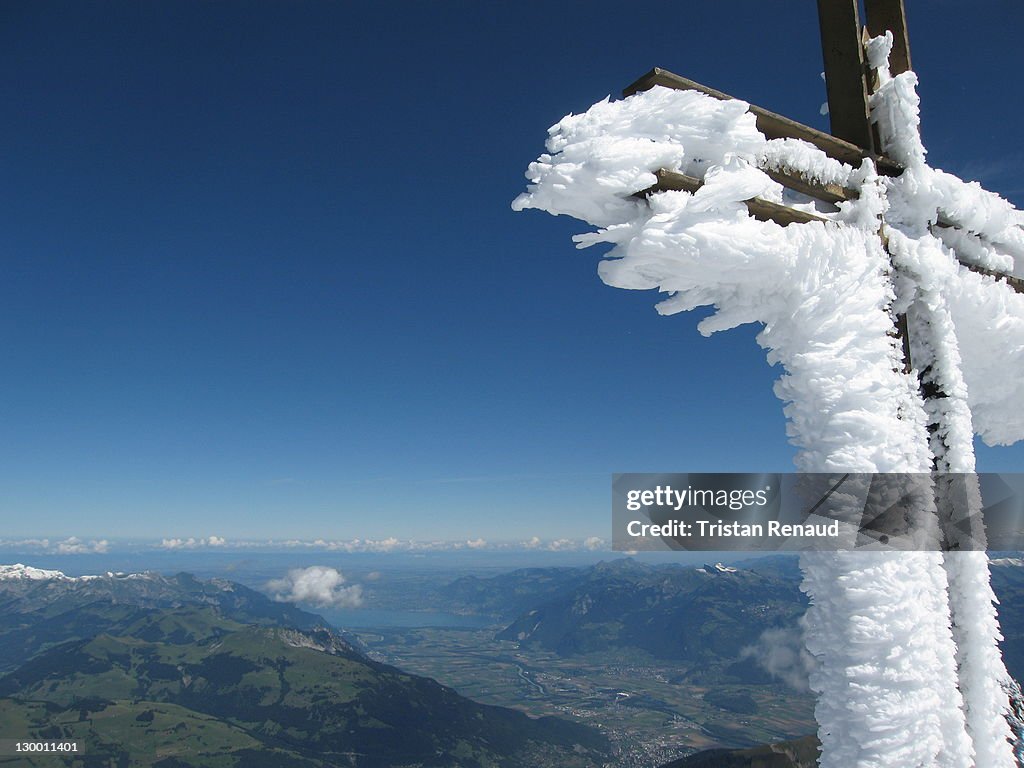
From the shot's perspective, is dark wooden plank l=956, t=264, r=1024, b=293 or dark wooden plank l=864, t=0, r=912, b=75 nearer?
dark wooden plank l=956, t=264, r=1024, b=293

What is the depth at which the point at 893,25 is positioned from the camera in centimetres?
188

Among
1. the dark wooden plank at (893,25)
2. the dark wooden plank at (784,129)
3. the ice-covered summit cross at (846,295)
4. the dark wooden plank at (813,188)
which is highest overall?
the dark wooden plank at (893,25)

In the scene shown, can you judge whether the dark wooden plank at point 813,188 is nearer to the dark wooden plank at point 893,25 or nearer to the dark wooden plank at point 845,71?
the dark wooden plank at point 845,71

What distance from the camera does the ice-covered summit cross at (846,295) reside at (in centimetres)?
117

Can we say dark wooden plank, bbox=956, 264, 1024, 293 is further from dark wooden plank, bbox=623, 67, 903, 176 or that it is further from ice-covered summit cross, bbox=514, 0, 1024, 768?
dark wooden plank, bbox=623, 67, 903, 176

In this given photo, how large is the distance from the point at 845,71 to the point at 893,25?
325 mm

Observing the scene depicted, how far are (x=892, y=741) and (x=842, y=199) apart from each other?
3.86 feet

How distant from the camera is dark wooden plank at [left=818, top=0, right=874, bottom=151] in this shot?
1.71m

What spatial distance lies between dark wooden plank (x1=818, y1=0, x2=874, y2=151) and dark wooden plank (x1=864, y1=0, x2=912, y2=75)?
20cm

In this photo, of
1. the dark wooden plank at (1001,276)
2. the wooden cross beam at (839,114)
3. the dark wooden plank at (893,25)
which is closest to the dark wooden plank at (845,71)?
the wooden cross beam at (839,114)

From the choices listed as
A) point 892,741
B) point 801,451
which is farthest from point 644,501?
point 892,741

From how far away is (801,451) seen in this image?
1.33 meters

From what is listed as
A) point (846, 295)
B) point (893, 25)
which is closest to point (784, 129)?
point (846, 295)

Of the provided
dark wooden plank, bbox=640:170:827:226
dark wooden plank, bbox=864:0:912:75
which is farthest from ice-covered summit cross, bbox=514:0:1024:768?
dark wooden plank, bbox=864:0:912:75
